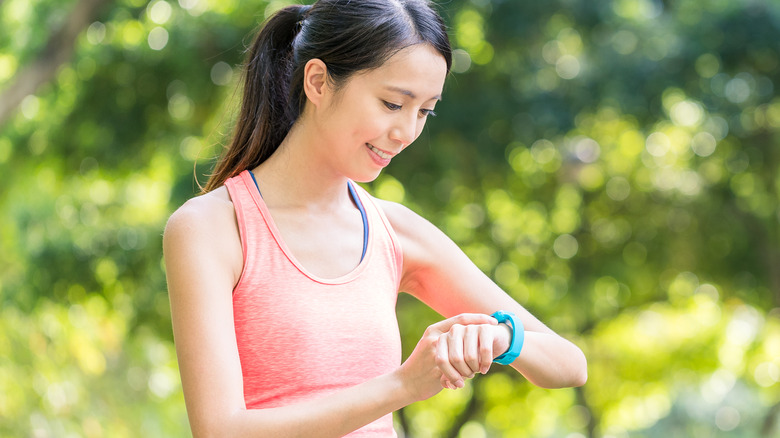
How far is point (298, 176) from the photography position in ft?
6.32

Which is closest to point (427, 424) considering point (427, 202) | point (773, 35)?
point (427, 202)

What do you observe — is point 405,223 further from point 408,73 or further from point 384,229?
point 408,73

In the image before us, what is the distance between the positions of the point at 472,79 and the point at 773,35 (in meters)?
2.46

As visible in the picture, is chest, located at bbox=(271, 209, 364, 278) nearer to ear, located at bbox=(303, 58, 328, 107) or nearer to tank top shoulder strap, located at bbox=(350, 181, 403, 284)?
tank top shoulder strap, located at bbox=(350, 181, 403, 284)

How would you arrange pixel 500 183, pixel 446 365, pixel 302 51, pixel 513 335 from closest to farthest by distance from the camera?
pixel 446 365
pixel 513 335
pixel 302 51
pixel 500 183

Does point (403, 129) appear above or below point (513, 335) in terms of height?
above

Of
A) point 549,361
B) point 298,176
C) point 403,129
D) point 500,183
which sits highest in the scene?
point 403,129

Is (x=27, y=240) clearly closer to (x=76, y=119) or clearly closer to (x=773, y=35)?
(x=76, y=119)

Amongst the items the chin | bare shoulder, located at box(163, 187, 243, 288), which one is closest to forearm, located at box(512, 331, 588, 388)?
the chin

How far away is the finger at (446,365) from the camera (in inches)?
63.1

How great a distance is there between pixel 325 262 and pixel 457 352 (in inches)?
15.0

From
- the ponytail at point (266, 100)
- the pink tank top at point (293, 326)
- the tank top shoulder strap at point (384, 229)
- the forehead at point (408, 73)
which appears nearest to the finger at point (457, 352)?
the pink tank top at point (293, 326)

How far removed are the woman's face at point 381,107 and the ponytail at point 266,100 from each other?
187mm

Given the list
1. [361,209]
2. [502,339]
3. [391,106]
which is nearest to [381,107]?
[391,106]
